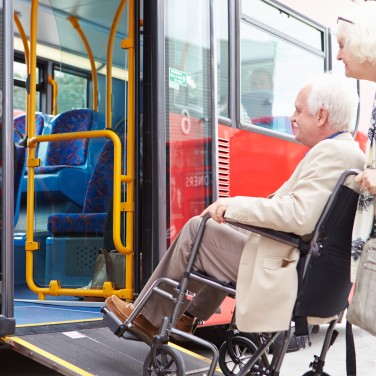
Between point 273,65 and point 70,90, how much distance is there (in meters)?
1.99

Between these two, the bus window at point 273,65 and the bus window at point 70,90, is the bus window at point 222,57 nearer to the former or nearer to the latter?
the bus window at point 273,65

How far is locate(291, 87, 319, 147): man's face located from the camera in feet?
9.12

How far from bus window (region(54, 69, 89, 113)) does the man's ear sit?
10.7 feet

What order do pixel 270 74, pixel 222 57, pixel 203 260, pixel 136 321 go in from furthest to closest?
1. pixel 270 74
2. pixel 222 57
3. pixel 136 321
4. pixel 203 260

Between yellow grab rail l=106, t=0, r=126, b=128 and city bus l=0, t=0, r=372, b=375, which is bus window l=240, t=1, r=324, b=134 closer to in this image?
city bus l=0, t=0, r=372, b=375

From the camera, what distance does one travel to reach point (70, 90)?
630 centimetres

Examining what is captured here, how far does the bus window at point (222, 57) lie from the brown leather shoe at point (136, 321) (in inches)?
65.4

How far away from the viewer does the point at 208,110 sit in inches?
162

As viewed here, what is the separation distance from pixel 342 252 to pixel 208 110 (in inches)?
66.1

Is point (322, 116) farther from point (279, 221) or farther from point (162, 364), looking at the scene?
point (162, 364)

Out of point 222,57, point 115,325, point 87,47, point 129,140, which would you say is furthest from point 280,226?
point 87,47

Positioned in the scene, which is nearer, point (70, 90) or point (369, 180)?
point (369, 180)

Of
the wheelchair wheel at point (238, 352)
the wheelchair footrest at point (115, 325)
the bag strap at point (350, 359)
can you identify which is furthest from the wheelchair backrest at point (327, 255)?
the wheelchair footrest at point (115, 325)

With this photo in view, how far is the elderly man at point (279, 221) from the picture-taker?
8.40 ft
